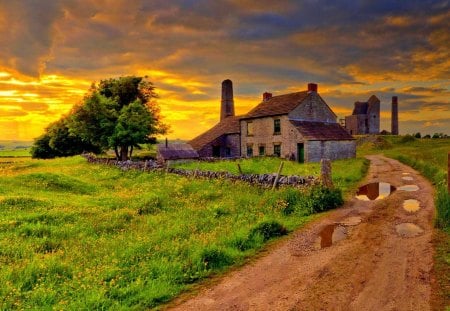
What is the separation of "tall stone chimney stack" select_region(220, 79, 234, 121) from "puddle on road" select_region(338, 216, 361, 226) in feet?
162

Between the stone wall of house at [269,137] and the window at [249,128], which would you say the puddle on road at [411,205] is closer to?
the stone wall of house at [269,137]

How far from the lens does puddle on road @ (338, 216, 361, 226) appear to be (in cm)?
1295

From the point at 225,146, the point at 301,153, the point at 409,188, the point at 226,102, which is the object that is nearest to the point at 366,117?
the point at 226,102

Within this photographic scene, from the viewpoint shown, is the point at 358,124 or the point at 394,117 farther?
the point at 394,117

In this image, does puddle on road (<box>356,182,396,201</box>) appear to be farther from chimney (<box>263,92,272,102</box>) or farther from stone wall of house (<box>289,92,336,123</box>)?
chimney (<box>263,92,272,102</box>)

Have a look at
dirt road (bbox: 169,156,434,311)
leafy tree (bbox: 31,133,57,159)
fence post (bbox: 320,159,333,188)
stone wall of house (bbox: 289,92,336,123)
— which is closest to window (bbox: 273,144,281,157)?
stone wall of house (bbox: 289,92,336,123)

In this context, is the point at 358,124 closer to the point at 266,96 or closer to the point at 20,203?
the point at 266,96

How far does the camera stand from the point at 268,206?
50.8 feet

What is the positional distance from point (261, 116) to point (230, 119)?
11407 mm

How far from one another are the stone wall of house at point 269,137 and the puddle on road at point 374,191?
61.7 ft

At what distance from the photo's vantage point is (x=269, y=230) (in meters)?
11.9

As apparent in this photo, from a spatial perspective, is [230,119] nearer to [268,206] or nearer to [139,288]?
[268,206]

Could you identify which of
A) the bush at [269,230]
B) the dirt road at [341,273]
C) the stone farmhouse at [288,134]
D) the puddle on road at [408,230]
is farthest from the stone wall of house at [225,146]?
the puddle on road at [408,230]

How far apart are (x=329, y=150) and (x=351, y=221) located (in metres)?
30.1
